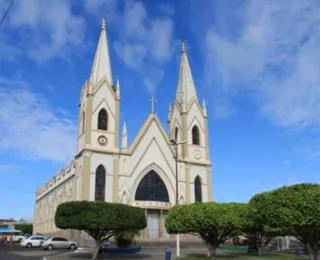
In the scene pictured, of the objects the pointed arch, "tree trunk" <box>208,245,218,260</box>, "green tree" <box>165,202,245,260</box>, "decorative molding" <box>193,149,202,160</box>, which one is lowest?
"tree trunk" <box>208,245,218,260</box>

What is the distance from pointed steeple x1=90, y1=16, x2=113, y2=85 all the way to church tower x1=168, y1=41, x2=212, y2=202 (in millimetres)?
11228

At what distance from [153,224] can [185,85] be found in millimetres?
21047

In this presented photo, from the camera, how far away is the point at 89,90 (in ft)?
155

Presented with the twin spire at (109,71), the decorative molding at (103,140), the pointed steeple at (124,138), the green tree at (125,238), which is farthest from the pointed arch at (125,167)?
the green tree at (125,238)

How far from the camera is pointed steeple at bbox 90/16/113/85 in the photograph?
1944 inches

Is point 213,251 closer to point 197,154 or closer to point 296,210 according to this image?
point 296,210

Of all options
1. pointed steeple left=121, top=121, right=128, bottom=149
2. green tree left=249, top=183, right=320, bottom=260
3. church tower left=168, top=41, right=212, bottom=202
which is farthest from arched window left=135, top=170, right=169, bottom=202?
green tree left=249, top=183, right=320, bottom=260

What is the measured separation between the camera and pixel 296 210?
1795 cm

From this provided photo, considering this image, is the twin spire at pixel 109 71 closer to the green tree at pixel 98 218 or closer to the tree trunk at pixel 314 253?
the green tree at pixel 98 218

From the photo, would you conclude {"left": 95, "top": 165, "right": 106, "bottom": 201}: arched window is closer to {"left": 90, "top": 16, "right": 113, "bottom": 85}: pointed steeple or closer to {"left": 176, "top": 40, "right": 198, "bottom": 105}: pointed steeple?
{"left": 90, "top": 16, "right": 113, "bottom": 85}: pointed steeple

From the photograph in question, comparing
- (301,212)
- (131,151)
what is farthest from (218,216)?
(131,151)

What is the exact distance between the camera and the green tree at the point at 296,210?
17672 mm

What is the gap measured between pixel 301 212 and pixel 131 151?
3103 centimetres

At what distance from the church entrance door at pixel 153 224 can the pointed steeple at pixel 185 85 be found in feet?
54.8
